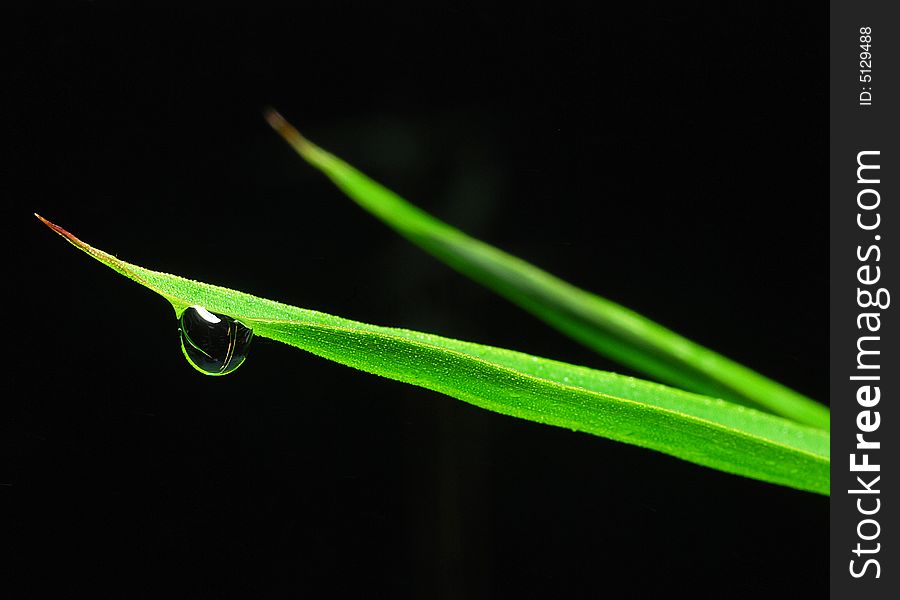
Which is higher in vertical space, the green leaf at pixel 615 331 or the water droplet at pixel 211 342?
the green leaf at pixel 615 331

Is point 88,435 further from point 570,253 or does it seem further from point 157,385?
point 570,253

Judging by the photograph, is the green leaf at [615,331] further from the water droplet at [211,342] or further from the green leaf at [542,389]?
the water droplet at [211,342]

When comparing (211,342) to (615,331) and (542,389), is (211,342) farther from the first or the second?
(615,331)

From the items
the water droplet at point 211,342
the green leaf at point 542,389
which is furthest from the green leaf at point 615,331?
the water droplet at point 211,342

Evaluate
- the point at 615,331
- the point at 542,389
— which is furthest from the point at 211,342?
the point at 615,331

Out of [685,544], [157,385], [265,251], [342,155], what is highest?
[342,155]

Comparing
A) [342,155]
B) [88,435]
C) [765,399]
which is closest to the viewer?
[765,399]
